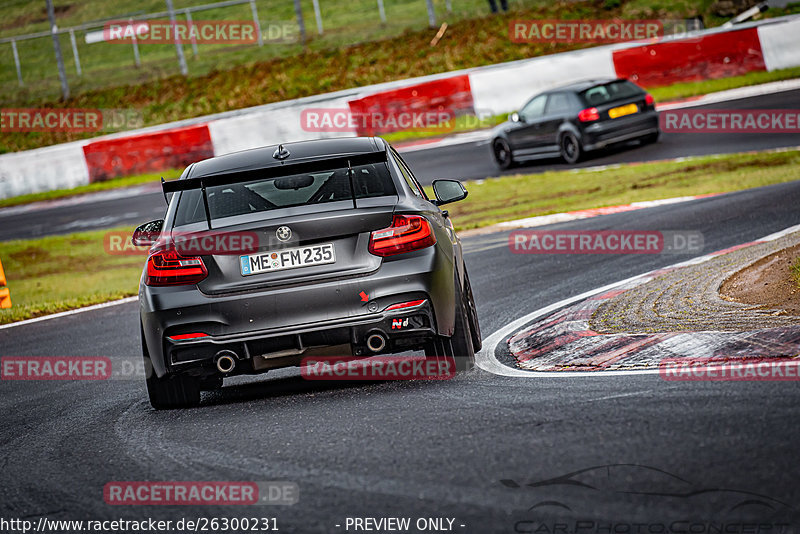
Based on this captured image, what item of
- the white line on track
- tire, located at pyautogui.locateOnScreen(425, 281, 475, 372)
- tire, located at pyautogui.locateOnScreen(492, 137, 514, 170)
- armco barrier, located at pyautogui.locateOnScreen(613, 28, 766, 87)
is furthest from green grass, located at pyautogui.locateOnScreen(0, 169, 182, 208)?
tire, located at pyautogui.locateOnScreen(425, 281, 475, 372)

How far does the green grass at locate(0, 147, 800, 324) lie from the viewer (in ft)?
49.0

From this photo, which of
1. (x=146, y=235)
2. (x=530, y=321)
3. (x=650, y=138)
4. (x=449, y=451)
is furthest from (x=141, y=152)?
(x=449, y=451)

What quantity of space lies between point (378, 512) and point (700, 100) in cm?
2060

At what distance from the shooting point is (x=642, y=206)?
14352 mm

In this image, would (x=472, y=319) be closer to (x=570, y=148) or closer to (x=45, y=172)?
(x=570, y=148)

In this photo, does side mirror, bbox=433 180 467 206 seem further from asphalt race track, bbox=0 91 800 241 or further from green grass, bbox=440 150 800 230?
asphalt race track, bbox=0 91 800 241

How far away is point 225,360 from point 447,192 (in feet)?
7.16

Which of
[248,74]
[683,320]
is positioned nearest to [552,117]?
[683,320]

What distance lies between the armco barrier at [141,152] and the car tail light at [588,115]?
966cm

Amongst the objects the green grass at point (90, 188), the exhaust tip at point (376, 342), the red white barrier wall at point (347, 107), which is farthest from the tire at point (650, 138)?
the exhaust tip at point (376, 342)

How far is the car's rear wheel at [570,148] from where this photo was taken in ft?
65.8

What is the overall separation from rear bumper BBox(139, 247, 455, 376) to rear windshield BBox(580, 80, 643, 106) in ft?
47.1

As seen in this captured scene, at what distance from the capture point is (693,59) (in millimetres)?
24797

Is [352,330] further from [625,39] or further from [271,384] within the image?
[625,39]
